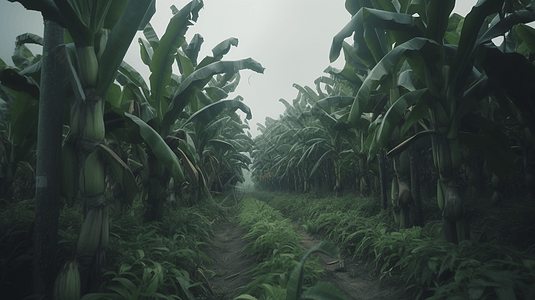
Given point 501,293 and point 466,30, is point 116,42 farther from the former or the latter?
point 501,293

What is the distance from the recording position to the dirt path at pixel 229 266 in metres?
2.87

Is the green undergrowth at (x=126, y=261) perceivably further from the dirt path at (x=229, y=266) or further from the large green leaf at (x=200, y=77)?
the large green leaf at (x=200, y=77)

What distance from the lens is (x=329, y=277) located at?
2.95 metres

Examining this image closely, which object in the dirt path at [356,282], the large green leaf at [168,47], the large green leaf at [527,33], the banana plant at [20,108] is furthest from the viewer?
the large green leaf at [527,33]

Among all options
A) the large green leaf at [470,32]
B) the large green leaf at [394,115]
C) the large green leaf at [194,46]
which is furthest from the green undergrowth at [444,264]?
the large green leaf at [194,46]

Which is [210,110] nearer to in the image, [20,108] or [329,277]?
[20,108]

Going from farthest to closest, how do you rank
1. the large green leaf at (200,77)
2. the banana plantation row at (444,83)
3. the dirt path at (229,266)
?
the large green leaf at (200,77) → the dirt path at (229,266) → the banana plantation row at (444,83)

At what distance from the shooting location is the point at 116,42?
2.08 meters

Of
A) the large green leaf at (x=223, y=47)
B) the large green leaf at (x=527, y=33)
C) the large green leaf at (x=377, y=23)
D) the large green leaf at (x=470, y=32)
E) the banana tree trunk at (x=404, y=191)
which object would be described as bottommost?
the banana tree trunk at (x=404, y=191)

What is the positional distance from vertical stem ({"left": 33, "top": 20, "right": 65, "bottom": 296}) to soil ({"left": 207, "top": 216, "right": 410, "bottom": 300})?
1.57 metres

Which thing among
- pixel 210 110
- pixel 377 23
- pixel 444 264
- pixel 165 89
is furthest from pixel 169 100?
pixel 444 264

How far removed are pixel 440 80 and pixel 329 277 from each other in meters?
2.67

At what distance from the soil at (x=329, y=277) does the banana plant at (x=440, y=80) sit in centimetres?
98

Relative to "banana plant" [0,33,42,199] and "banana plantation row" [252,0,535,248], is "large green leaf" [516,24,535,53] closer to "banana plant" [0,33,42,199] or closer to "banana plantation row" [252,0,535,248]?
"banana plantation row" [252,0,535,248]
